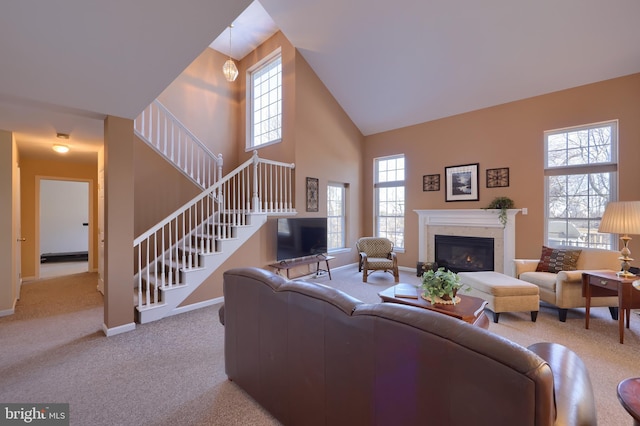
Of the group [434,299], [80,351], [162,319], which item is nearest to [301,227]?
[162,319]

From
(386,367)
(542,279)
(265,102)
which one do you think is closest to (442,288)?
(386,367)

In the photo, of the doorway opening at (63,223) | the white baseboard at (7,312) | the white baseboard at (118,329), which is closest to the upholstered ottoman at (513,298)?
the white baseboard at (118,329)

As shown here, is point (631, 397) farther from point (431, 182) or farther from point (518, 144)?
point (431, 182)

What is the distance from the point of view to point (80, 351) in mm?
2627

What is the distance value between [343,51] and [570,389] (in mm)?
5434

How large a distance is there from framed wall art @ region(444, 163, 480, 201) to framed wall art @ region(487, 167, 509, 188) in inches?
9.0

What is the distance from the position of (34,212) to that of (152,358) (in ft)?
16.8

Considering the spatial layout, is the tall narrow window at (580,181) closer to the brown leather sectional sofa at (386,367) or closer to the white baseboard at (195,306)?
the brown leather sectional sofa at (386,367)

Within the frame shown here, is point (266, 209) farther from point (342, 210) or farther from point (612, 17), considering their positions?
point (612, 17)

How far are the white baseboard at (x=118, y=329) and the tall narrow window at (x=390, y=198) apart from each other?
16.8 feet

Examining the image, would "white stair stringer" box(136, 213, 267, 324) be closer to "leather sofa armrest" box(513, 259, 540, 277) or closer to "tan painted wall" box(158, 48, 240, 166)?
"tan painted wall" box(158, 48, 240, 166)

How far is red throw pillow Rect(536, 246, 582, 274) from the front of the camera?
→ 3.68m

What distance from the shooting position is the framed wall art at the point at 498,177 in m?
4.86

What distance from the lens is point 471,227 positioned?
523 centimetres
